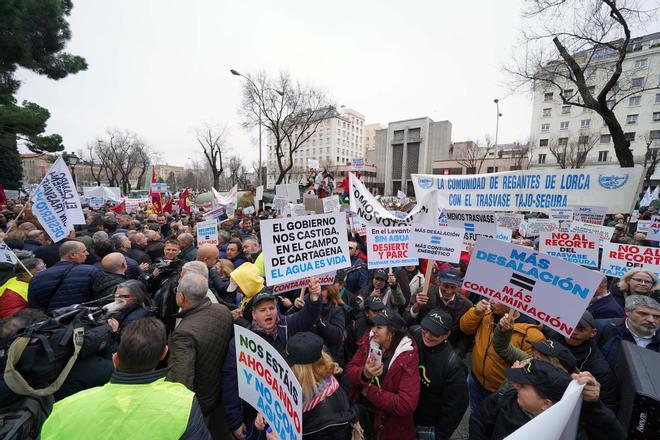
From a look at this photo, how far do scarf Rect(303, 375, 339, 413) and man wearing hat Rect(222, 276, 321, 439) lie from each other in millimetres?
789

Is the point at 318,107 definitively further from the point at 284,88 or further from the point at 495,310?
the point at 495,310

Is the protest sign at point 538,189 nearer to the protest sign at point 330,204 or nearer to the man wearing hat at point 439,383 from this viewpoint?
the protest sign at point 330,204

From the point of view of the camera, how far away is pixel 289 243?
3217 millimetres

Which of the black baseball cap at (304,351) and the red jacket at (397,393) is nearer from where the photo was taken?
the black baseball cap at (304,351)

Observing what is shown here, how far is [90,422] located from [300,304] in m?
1.88

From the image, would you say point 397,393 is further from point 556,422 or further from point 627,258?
point 627,258

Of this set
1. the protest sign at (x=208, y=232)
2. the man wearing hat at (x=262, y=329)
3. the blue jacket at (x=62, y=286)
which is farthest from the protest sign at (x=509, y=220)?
the blue jacket at (x=62, y=286)

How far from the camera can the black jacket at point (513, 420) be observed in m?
1.81

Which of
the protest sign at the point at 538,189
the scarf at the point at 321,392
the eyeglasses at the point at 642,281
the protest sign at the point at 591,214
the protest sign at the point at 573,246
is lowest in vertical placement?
the scarf at the point at 321,392

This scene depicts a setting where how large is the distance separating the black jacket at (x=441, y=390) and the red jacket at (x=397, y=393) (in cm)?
25

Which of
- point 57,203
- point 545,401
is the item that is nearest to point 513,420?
point 545,401

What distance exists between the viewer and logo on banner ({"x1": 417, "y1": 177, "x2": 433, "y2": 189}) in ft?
20.4

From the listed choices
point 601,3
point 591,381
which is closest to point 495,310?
point 591,381

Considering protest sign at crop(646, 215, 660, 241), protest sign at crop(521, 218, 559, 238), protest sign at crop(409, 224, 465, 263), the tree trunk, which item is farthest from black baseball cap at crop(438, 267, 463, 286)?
the tree trunk
